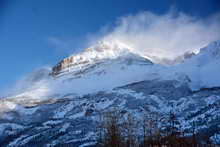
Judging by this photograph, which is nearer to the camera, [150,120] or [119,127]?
[150,120]

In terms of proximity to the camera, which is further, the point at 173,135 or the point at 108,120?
the point at 108,120

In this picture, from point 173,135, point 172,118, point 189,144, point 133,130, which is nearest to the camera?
point 172,118

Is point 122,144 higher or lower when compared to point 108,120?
lower

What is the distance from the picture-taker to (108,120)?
209ft

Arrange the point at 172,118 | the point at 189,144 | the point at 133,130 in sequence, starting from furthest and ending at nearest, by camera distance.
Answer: the point at 133,130
the point at 189,144
the point at 172,118

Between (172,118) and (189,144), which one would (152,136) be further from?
(172,118)

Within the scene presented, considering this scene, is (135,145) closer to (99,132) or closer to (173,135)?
(99,132)

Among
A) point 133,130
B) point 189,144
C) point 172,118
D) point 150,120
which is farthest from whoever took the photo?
point 133,130

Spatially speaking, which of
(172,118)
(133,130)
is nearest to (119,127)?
(133,130)

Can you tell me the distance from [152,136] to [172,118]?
16577mm

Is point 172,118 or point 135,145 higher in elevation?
point 172,118

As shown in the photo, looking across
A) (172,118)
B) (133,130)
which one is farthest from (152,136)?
(172,118)

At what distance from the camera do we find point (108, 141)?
61.7 m

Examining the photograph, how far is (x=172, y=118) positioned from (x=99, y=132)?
930 inches
